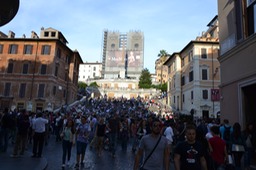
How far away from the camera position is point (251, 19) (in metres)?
9.91

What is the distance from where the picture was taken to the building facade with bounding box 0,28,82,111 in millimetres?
33750

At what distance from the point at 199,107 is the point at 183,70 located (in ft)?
28.5

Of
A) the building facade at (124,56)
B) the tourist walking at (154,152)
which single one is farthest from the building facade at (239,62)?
the building facade at (124,56)

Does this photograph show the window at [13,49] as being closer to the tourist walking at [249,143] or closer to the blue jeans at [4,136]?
the blue jeans at [4,136]

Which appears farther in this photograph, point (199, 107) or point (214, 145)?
point (199, 107)

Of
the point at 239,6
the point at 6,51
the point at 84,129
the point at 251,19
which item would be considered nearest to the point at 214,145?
the point at 84,129

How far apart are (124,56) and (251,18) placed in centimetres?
8439

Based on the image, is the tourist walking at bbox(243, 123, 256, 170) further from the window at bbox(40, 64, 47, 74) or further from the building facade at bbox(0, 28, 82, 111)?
the window at bbox(40, 64, 47, 74)

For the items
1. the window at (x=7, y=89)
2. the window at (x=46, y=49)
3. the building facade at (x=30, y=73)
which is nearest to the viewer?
the building facade at (x=30, y=73)

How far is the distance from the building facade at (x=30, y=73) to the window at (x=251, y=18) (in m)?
28.9

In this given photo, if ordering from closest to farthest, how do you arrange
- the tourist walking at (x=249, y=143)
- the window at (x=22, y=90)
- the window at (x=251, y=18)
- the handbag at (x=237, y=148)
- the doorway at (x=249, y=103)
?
1. the handbag at (x=237, y=148)
2. the tourist walking at (x=249, y=143)
3. the window at (x=251, y=18)
4. the doorway at (x=249, y=103)
5. the window at (x=22, y=90)

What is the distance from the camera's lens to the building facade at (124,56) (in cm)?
9181

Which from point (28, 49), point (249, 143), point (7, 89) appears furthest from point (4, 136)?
point (28, 49)

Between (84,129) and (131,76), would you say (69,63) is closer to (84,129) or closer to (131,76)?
(84,129)
